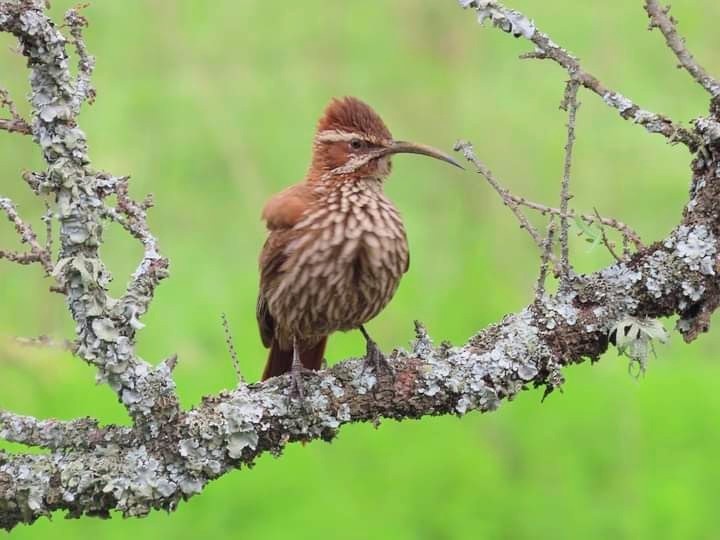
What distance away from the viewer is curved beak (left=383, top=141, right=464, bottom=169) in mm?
3445

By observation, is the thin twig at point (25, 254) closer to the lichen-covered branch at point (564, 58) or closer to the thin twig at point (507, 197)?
the thin twig at point (507, 197)

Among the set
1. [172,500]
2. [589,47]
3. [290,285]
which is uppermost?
[589,47]

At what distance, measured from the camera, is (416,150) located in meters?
3.56

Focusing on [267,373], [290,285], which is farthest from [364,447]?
[290,285]

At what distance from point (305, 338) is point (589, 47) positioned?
2849 millimetres

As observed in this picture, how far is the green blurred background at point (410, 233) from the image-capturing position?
5.09 m

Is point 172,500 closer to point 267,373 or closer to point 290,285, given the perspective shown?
point 290,285

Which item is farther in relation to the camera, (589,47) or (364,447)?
(589,47)

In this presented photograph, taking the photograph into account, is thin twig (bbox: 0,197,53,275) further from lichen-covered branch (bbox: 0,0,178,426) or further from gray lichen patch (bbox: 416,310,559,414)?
gray lichen patch (bbox: 416,310,559,414)

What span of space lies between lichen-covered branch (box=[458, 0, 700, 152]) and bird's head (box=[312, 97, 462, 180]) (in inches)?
37.0

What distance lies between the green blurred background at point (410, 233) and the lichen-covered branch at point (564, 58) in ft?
8.41

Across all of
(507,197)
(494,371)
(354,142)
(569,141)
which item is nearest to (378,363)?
(494,371)

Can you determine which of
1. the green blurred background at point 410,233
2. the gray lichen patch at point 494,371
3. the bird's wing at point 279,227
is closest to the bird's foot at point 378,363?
the gray lichen patch at point 494,371

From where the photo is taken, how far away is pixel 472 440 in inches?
206
